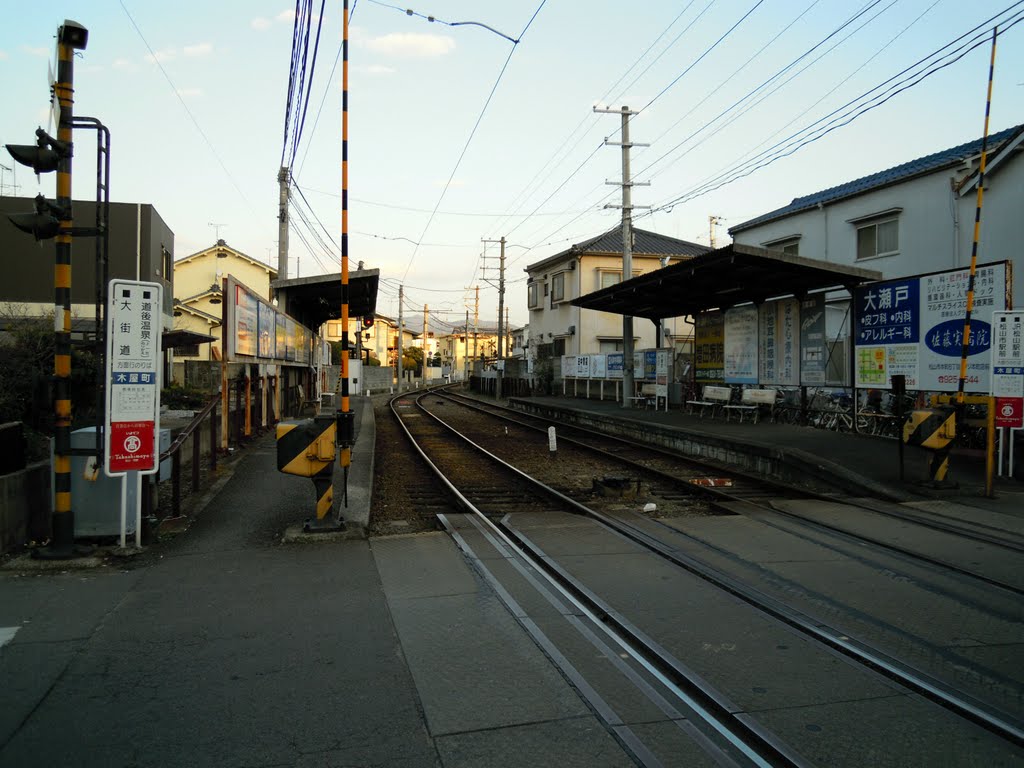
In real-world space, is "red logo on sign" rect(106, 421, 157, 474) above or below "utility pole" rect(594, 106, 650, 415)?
below

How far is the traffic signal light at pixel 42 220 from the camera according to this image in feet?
19.3

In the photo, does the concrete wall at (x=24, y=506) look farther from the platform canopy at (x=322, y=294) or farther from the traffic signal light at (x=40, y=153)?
the platform canopy at (x=322, y=294)

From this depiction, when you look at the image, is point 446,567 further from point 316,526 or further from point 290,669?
point 290,669

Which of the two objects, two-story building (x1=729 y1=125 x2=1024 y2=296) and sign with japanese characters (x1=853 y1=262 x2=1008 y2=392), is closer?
sign with japanese characters (x1=853 y1=262 x2=1008 y2=392)

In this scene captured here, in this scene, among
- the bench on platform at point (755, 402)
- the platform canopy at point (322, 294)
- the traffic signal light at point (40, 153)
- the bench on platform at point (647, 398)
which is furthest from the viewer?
the bench on platform at point (647, 398)

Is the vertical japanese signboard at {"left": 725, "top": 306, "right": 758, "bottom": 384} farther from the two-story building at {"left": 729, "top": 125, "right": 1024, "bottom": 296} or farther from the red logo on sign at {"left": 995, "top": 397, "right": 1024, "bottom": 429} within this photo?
the red logo on sign at {"left": 995, "top": 397, "right": 1024, "bottom": 429}

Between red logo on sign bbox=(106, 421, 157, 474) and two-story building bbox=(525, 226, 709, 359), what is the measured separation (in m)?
32.1

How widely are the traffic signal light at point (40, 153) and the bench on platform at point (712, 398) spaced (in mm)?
16327

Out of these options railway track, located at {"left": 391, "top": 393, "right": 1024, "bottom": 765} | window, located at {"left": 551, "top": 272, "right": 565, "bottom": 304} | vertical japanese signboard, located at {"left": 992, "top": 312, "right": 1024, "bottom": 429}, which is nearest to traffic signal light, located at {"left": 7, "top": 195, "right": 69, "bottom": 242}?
railway track, located at {"left": 391, "top": 393, "right": 1024, "bottom": 765}

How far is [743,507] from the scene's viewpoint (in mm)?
8828

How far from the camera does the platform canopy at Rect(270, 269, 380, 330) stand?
18.8m

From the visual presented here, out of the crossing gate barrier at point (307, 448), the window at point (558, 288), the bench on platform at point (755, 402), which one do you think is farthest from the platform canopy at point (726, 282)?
the window at point (558, 288)

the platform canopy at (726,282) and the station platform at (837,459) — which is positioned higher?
the platform canopy at (726,282)

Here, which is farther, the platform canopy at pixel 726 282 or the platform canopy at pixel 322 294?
the platform canopy at pixel 322 294
